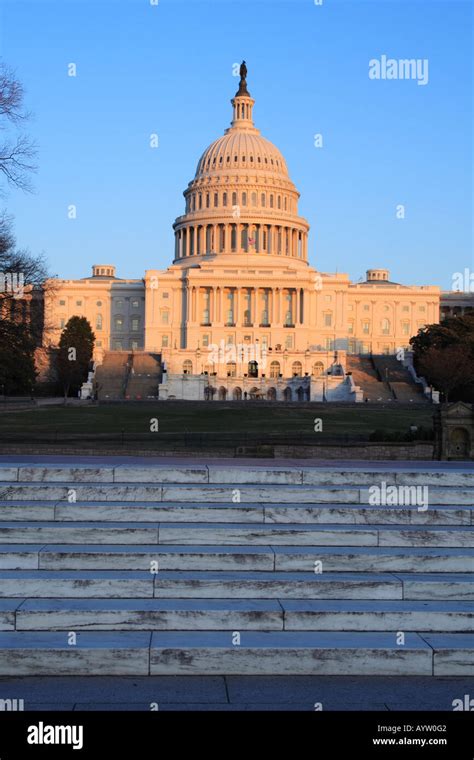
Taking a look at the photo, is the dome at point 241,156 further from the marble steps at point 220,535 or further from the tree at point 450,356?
the marble steps at point 220,535

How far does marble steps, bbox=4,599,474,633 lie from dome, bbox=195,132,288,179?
139593 mm

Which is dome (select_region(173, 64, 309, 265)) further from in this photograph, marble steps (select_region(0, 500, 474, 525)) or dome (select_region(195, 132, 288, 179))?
marble steps (select_region(0, 500, 474, 525))

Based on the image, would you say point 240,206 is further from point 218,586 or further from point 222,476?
point 218,586

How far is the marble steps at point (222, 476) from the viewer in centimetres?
1305

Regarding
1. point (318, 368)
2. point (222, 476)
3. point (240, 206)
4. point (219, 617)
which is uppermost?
point (240, 206)

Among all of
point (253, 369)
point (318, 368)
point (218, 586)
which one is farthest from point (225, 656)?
point (253, 369)

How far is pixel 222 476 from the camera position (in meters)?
13.1

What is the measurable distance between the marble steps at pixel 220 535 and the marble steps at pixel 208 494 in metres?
0.73

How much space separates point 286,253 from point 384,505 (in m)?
132

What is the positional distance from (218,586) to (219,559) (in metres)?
0.59
